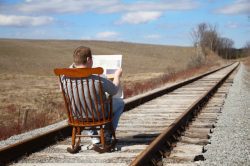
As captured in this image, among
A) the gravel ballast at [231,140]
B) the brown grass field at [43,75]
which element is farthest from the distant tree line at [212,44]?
the gravel ballast at [231,140]

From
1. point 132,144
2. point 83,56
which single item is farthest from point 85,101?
point 132,144

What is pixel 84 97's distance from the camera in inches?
214

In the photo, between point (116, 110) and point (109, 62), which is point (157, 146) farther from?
point (109, 62)

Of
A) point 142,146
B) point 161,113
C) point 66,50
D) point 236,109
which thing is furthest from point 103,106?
point 66,50

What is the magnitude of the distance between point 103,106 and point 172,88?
479 inches

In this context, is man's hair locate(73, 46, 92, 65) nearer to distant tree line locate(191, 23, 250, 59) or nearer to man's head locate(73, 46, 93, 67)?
man's head locate(73, 46, 93, 67)

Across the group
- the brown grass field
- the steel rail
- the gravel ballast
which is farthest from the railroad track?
the brown grass field

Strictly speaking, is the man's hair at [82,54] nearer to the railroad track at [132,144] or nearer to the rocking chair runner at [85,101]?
the rocking chair runner at [85,101]

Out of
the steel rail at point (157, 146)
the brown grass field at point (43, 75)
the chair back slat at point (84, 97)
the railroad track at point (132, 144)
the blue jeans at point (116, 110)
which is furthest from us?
the brown grass field at point (43, 75)

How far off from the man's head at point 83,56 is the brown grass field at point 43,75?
3.34 meters

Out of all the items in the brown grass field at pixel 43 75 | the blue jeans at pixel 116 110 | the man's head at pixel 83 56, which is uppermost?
the man's head at pixel 83 56

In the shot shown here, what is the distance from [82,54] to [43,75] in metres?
40.5

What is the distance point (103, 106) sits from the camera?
5473mm

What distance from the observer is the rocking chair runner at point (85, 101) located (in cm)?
537
